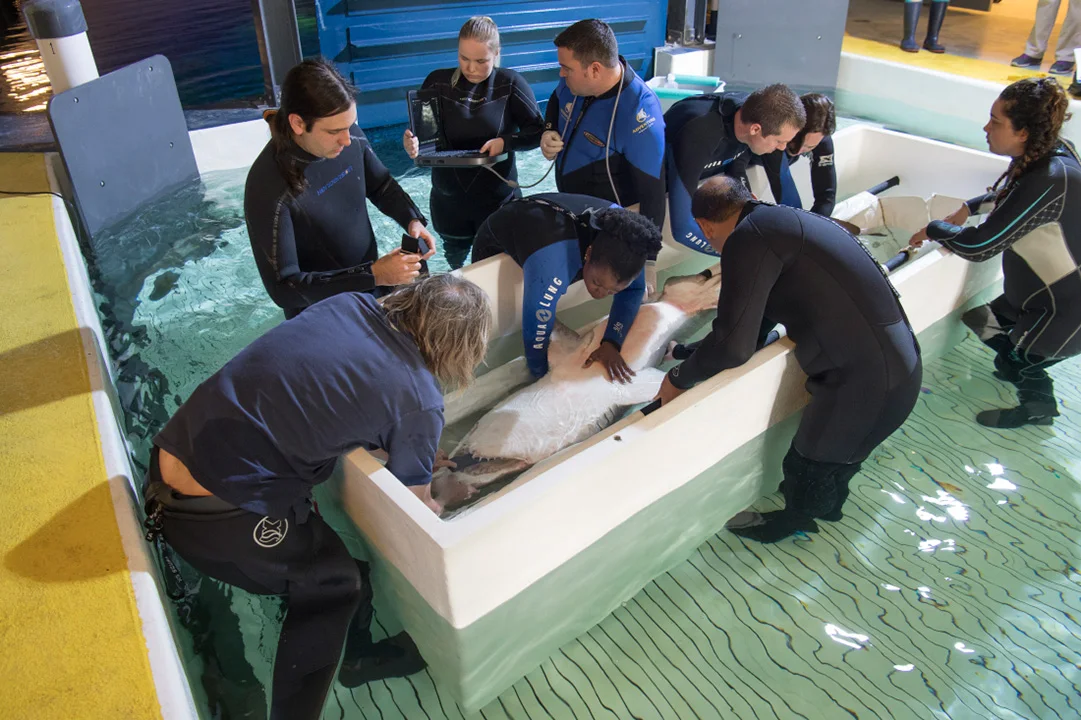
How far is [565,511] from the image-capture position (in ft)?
7.14

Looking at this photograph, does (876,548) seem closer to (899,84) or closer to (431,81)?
(431,81)

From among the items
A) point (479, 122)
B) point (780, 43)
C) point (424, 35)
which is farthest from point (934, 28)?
point (479, 122)

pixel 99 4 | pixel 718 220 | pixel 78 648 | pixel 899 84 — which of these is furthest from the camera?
pixel 99 4

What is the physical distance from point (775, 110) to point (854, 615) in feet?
6.65

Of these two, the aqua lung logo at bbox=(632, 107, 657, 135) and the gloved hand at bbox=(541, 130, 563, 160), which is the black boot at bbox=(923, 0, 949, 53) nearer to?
the aqua lung logo at bbox=(632, 107, 657, 135)

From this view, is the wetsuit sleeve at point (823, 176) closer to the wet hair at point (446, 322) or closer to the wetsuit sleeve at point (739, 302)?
the wetsuit sleeve at point (739, 302)

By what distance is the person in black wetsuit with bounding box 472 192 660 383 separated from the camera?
8.99ft

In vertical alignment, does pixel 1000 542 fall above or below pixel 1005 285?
below

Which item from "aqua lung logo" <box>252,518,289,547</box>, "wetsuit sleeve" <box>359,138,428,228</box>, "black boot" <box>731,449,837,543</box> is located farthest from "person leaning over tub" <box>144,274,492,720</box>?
"black boot" <box>731,449,837,543</box>

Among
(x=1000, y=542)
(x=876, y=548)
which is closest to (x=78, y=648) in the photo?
(x=876, y=548)


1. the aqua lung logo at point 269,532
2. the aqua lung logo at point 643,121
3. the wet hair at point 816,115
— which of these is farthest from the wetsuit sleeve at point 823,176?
the aqua lung logo at point 269,532

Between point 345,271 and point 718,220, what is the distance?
1.33 meters

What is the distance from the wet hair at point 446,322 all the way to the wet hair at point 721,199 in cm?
98

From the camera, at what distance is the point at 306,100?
230 cm
